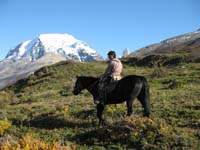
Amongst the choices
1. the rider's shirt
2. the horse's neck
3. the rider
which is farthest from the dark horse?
the horse's neck

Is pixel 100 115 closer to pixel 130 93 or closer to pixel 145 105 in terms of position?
pixel 130 93

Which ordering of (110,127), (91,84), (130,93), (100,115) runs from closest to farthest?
(110,127), (130,93), (100,115), (91,84)

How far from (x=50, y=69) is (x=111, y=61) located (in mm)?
42271

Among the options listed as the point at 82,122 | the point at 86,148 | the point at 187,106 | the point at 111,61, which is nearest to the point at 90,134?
the point at 86,148

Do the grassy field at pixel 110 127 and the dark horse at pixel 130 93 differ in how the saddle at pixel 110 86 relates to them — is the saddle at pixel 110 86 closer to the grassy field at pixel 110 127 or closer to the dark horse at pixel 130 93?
the dark horse at pixel 130 93

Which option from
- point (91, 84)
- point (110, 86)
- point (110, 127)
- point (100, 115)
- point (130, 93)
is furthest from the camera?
point (91, 84)

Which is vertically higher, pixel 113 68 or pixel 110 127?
pixel 113 68

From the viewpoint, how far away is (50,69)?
59.1m

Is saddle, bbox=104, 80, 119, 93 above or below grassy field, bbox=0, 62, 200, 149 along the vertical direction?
above

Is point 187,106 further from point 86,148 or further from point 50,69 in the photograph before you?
point 50,69

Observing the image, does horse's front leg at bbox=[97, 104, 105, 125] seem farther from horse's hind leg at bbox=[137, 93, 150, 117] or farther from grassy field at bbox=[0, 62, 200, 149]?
horse's hind leg at bbox=[137, 93, 150, 117]

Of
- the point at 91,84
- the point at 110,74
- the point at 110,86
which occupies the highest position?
the point at 110,74

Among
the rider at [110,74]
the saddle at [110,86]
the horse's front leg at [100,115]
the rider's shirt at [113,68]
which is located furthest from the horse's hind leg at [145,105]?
the horse's front leg at [100,115]

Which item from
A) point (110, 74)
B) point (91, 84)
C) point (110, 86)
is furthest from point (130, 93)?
point (91, 84)
